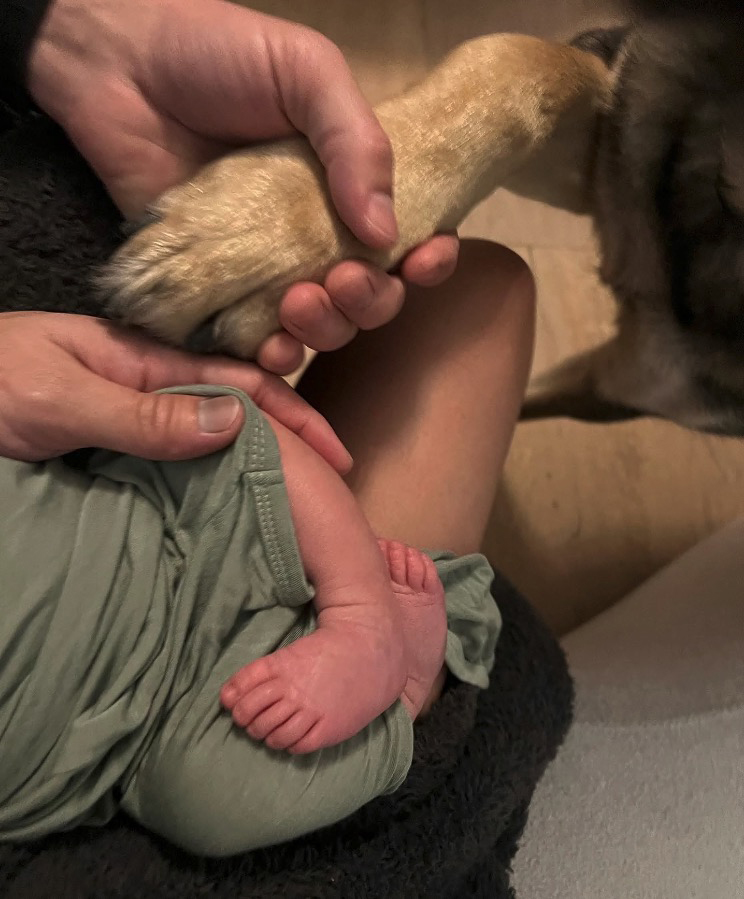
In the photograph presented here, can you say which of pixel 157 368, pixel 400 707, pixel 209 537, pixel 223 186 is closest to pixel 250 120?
pixel 223 186

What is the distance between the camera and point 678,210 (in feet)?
2.59

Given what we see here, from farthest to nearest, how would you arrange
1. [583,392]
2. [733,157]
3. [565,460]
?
[565,460] → [583,392] → [733,157]

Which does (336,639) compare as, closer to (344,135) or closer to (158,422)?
(158,422)

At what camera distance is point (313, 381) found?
81 centimetres

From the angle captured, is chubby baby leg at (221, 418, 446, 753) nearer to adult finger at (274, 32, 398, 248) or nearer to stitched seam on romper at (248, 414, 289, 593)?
stitched seam on romper at (248, 414, 289, 593)

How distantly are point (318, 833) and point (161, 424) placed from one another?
0.36 meters

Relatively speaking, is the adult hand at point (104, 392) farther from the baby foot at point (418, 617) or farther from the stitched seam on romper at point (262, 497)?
the baby foot at point (418, 617)

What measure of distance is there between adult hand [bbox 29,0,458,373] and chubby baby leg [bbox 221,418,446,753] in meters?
0.11

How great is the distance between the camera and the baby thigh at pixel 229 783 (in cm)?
52

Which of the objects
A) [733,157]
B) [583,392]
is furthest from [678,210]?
[583,392]

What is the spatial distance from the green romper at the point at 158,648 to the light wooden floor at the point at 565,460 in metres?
0.70

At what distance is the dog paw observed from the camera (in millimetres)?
533

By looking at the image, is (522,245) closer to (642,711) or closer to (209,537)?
(642,711)

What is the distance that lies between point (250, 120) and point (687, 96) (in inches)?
17.0
